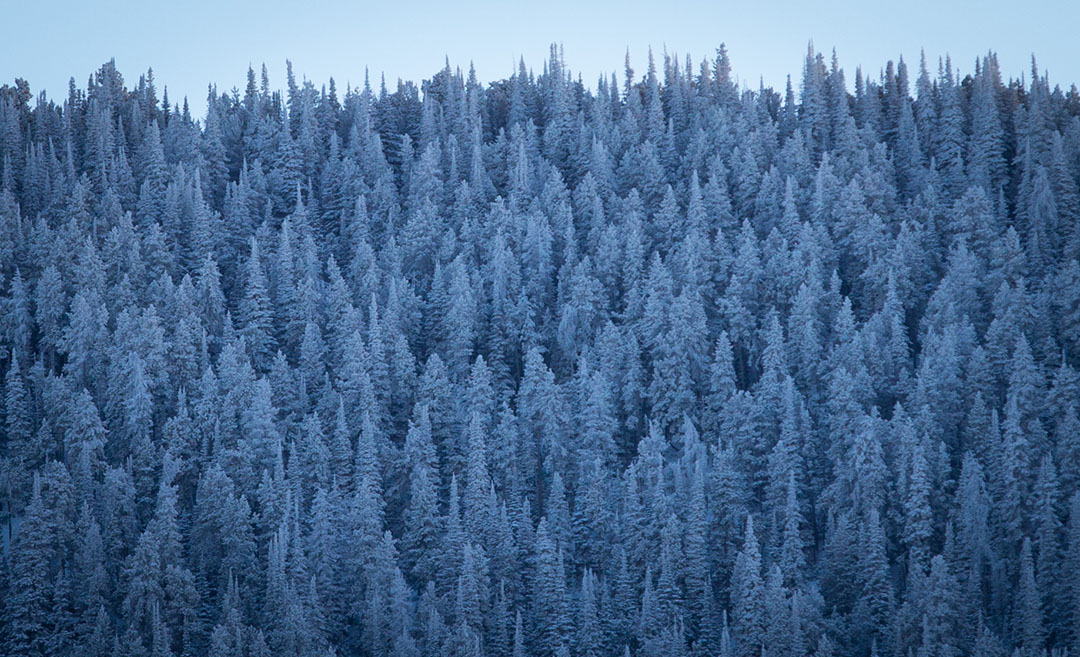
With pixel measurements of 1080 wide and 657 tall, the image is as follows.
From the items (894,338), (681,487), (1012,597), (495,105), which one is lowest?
(1012,597)

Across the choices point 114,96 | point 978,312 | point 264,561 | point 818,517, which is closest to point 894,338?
point 978,312

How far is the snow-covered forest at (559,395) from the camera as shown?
85438 millimetres

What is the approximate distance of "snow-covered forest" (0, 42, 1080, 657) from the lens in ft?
280

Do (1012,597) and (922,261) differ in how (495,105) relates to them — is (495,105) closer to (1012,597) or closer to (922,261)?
(922,261)

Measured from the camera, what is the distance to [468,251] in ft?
386

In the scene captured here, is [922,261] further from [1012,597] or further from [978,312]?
[1012,597]

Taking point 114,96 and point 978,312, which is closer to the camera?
point 978,312

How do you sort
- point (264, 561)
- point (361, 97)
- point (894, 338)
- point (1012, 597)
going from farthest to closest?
point (361, 97) < point (894, 338) < point (264, 561) < point (1012, 597)

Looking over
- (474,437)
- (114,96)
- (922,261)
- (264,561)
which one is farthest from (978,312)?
(114,96)

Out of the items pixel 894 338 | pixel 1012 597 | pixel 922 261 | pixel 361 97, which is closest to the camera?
pixel 1012 597

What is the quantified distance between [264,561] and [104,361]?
2161 cm

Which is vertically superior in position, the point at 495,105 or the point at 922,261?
the point at 495,105

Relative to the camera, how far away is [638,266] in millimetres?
111688

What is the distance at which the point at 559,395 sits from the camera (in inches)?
3947
